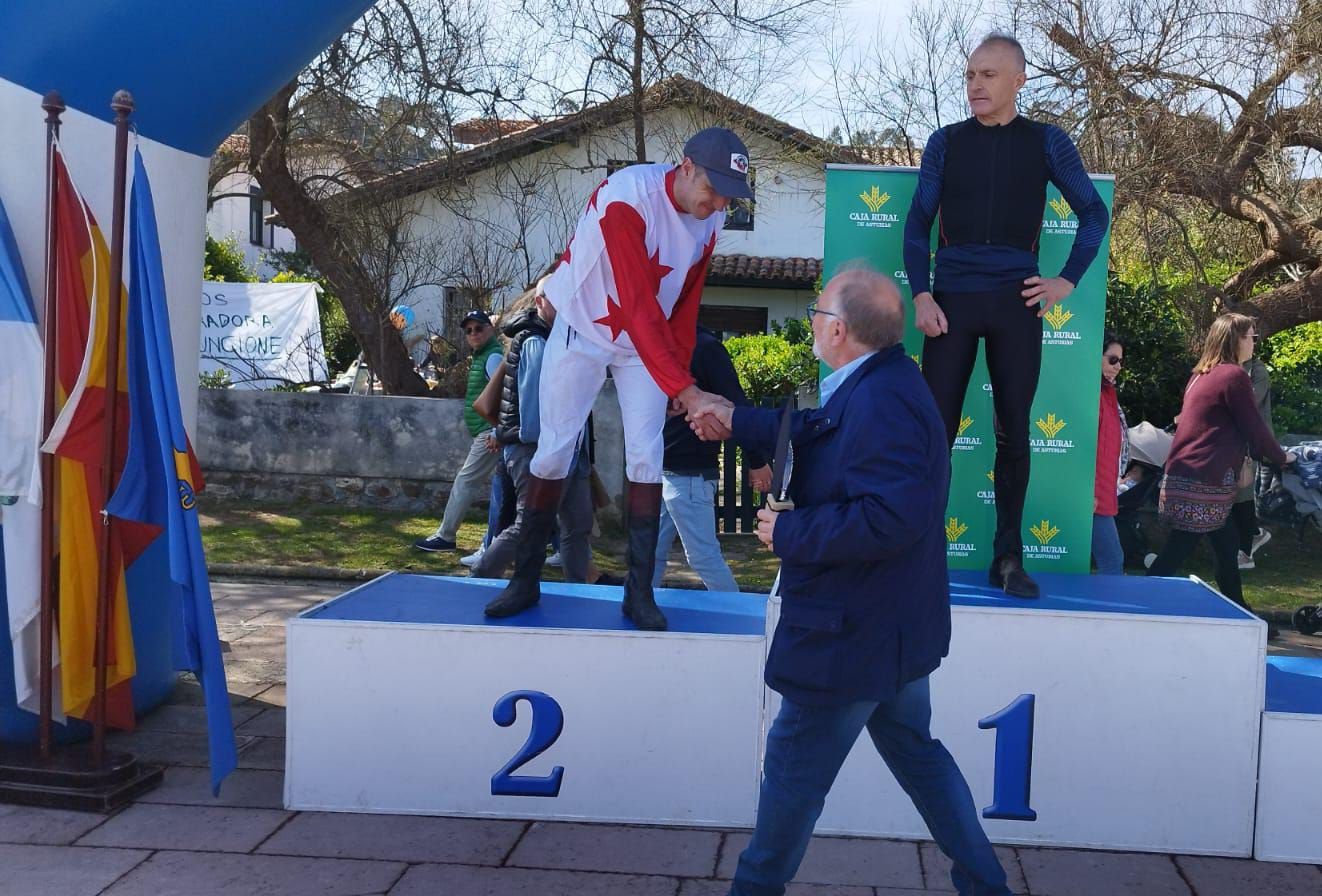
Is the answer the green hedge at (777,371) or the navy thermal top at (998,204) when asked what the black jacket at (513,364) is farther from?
the green hedge at (777,371)

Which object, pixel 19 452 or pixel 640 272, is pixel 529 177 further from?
pixel 640 272

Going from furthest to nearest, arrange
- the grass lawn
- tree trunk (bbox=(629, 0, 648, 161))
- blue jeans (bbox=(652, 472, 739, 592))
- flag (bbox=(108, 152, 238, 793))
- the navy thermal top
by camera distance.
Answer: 1. tree trunk (bbox=(629, 0, 648, 161))
2. the grass lawn
3. blue jeans (bbox=(652, 472, 739, 592))
4. the navy thermal top
5. flag (bbox=(108, 152, 238, 793))

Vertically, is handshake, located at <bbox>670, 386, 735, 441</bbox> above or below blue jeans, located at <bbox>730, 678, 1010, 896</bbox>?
above

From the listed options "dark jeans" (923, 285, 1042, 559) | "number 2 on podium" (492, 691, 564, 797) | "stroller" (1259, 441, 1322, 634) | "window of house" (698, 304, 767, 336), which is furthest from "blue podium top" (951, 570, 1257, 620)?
"window of house" (698, 304, 767, 336)

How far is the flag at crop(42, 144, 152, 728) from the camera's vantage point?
4309 mm

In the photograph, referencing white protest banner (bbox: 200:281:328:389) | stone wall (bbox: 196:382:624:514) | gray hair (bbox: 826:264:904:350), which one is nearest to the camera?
gray hair (bbox: 826:264:904:350)

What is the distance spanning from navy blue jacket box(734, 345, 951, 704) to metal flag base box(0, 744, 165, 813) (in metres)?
2.47

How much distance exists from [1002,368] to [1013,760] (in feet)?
4.68

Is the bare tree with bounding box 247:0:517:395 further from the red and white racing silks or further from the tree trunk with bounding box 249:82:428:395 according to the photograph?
the red and white racing silks

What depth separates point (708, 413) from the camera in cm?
379

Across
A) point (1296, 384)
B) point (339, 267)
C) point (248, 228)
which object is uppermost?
point (248, 228)

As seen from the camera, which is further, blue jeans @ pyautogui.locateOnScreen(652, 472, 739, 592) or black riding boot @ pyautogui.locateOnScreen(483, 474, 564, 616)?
blue jeans @ pyautogui.locateOnScreen(652, 472, 739, 592)

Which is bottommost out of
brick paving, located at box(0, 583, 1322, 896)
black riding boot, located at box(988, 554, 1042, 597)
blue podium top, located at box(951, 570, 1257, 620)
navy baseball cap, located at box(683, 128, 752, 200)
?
brick paving, located at box(0, 583, 1322, 896)

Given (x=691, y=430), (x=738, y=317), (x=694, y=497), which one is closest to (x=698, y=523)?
(x=694, y=497)
